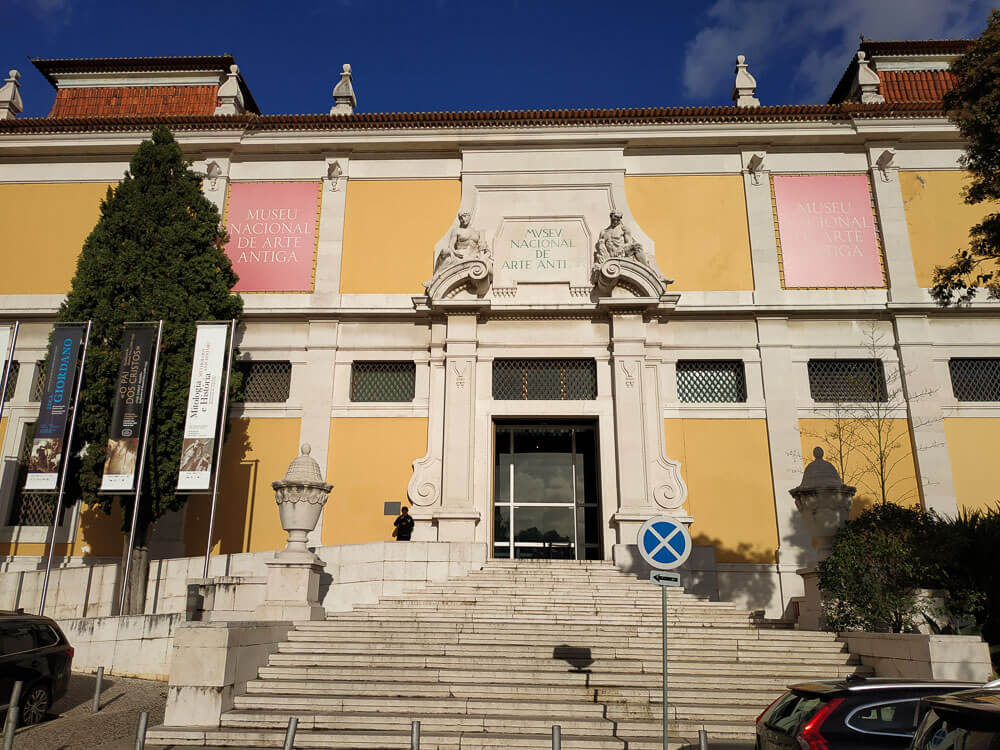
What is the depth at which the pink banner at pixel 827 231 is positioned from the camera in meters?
20.3

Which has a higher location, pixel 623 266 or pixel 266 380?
pixel 623 266

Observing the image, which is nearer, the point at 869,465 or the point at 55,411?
the point at 55,411

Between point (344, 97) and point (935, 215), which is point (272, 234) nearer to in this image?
point (344, 97)

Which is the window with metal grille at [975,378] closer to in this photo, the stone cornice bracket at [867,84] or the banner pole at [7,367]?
the stone cornice bracket at [867,84]

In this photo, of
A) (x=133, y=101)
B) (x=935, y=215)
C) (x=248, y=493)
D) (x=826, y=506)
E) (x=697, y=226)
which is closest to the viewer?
(x=826, y=506)

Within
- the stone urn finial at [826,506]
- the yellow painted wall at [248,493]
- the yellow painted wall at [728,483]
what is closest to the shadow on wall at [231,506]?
the yellow painted wall at [248,493]

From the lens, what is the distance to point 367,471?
19.2 meters

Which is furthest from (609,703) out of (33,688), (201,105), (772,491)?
(201,105)

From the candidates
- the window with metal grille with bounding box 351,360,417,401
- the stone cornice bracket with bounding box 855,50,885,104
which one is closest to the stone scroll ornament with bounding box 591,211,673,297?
the window with metal grille with bounding box 351,360,417,401

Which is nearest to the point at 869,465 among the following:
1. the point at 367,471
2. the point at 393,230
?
the point at 367,471

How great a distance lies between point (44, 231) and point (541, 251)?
1487 centimetres

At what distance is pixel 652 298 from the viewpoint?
756 inches

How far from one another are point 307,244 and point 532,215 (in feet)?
21.8

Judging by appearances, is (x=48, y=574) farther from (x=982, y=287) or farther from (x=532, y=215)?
(x=982, y=287)
